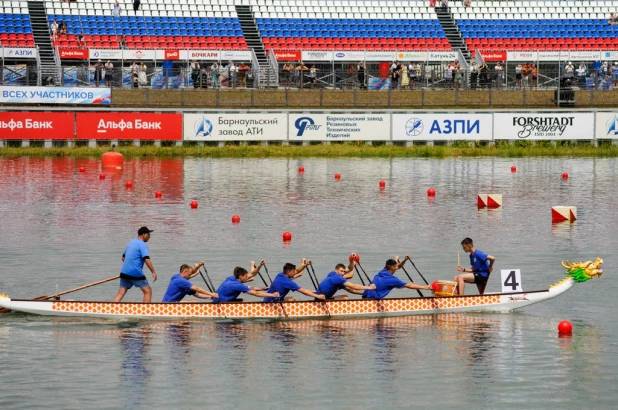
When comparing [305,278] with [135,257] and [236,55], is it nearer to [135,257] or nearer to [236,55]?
[135,257]

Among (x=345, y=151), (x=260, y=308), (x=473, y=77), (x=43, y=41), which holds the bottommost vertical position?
(x=260, y=308)

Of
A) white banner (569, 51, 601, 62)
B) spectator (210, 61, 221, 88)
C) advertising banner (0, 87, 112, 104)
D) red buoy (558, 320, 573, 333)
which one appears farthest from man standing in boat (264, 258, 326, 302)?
white banner (569, 51, 601, 62)

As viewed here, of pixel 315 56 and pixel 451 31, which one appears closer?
pixel 315 56

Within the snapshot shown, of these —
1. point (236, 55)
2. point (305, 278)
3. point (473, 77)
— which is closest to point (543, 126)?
point (473, 77)

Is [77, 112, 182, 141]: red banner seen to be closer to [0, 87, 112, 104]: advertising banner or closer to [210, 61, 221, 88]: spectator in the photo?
[0, 87, 112, 104]: advertising banner

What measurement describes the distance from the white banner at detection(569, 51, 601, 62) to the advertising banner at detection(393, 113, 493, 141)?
31.8 feet

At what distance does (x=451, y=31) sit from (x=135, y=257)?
4738cm

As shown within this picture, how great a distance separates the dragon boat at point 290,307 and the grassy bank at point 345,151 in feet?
101

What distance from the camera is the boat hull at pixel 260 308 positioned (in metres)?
20.5

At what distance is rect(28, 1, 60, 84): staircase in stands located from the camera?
5188cm

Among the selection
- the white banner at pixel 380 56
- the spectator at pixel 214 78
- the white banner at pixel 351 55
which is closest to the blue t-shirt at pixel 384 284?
the spectator at pixel 214 78

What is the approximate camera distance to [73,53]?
5578 centimetres

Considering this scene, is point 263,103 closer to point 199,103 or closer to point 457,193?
point 199,103

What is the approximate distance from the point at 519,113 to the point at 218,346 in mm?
37520
